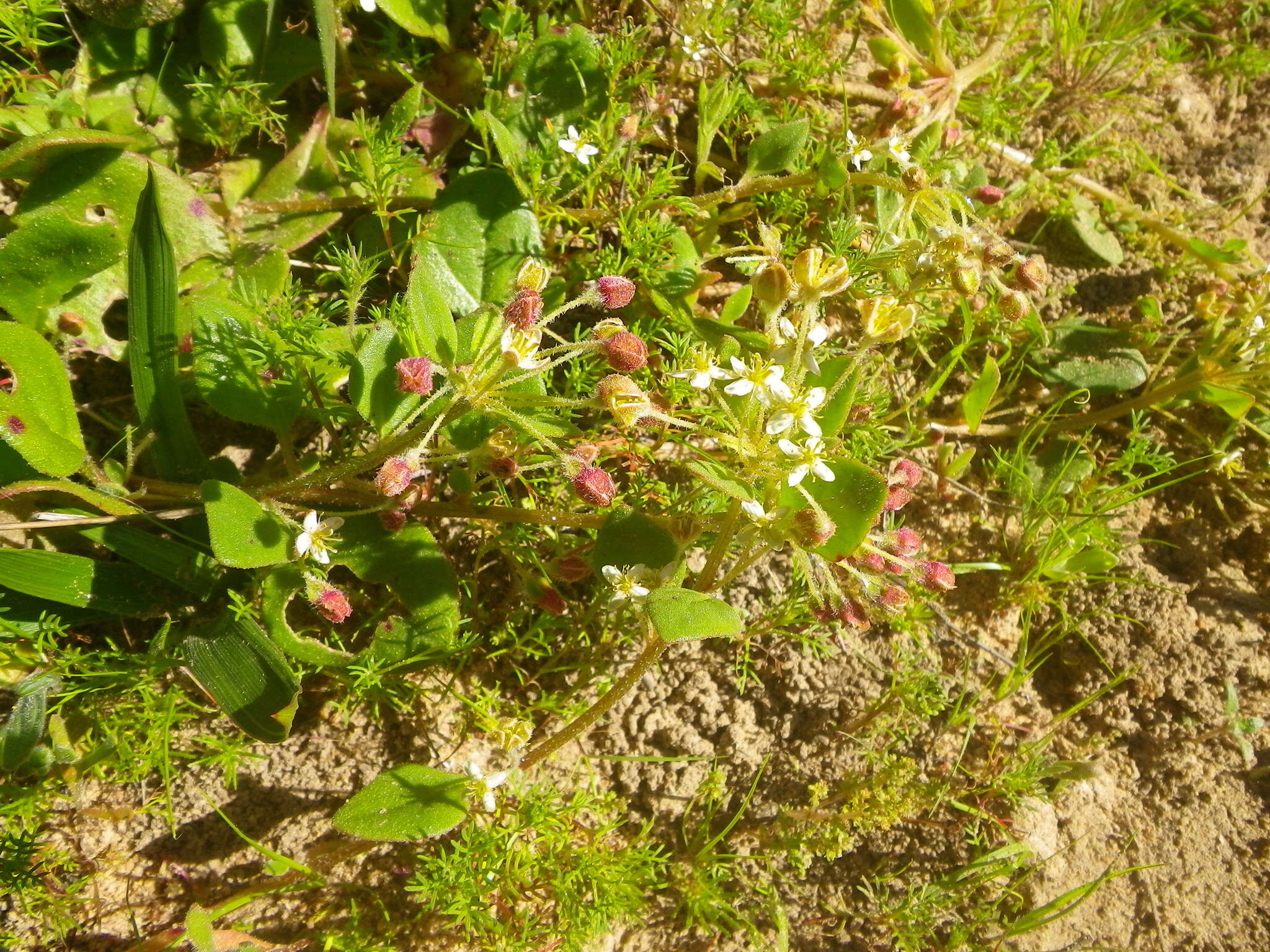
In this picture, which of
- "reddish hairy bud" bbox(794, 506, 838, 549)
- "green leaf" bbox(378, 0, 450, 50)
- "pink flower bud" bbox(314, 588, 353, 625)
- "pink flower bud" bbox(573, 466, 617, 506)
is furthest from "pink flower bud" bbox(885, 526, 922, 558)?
"green leaf" bbox(378, 0, 450, 50)

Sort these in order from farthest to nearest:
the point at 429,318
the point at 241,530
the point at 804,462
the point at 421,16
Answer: the point at 421,16 → the point at 429,318 → the point at 241,530 → the point at 804,462

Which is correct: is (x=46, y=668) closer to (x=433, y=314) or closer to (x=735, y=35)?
(x=433, y=314)

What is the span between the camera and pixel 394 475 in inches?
81.5

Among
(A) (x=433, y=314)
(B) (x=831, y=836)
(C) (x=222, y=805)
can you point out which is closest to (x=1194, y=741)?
(B) (x=831, y=836)

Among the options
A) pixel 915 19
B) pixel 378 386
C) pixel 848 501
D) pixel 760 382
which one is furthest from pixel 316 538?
pixel 915 19

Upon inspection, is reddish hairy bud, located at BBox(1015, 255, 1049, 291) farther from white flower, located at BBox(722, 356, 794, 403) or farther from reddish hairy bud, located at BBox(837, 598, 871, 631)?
reddish hairy bud, located at BBox(837, 598, 871, 631)

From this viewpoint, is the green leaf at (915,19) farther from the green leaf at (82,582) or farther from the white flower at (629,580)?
the green leaf at (82,582)

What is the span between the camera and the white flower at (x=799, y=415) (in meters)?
2.05

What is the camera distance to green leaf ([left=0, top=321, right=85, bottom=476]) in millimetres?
2229

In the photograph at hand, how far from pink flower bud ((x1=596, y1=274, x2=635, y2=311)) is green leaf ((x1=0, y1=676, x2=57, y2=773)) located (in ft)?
5.68

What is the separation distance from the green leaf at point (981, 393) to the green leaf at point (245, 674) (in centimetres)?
220

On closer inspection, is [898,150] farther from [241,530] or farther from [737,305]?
[241,530]

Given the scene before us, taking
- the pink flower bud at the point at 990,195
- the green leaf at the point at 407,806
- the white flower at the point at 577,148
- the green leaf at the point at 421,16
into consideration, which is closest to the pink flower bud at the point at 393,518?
the green leaf at the point at 407,806

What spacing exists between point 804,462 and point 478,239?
1.27m
